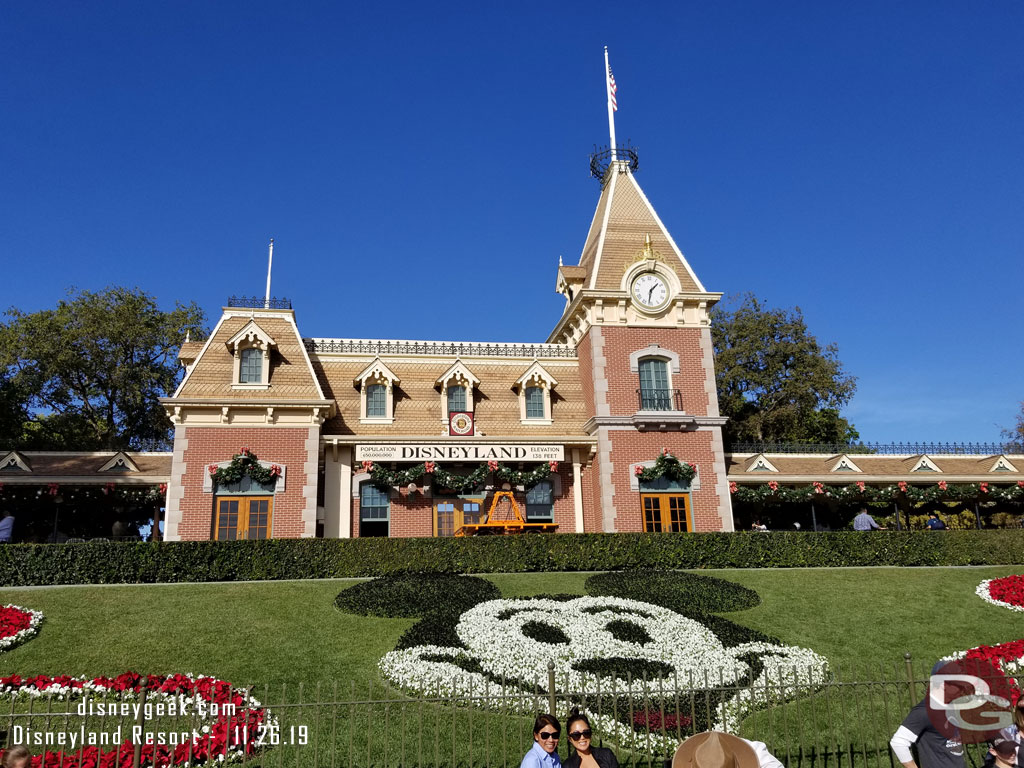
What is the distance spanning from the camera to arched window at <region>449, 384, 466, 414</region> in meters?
26.5

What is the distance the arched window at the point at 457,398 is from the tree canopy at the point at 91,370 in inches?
581

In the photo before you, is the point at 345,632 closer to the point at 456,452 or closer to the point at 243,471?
the point at 243,471

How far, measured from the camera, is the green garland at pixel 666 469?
24781 mm

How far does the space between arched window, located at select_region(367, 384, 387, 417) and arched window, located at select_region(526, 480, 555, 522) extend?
19.0ft

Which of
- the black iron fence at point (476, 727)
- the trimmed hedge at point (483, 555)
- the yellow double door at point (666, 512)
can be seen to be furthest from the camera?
the yellow double door at point (666, 512)

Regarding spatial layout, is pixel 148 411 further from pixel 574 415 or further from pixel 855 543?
pixel 855 543

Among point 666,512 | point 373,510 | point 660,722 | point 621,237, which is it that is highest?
point 621,237

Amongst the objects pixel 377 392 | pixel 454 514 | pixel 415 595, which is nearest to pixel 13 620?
pixel 415 595

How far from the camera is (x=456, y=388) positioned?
26750 millimetres

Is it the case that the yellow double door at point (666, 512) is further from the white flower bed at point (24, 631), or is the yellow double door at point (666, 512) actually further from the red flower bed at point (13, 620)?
the red flower bed at point (13, 620)

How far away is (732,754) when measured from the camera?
4742 millimetres

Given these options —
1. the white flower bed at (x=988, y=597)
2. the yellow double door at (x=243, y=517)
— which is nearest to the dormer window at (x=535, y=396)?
the yellow double door at (x=243, y=517)

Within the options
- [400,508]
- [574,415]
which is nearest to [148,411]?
[400,508]

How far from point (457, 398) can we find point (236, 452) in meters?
7.59
